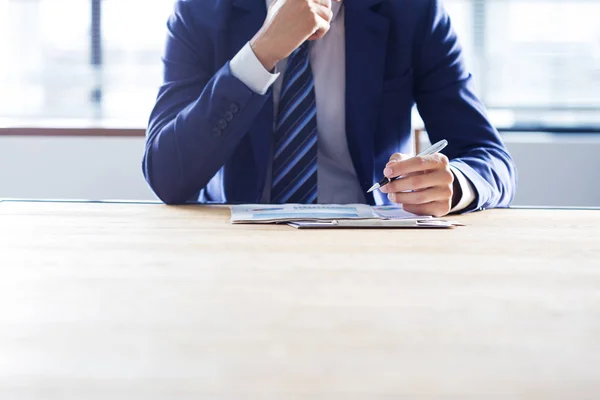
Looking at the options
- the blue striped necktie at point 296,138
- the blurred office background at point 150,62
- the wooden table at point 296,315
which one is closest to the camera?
the wooden table at point 296,315

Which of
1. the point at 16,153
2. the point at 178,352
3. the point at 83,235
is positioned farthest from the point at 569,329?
the point at 16,153

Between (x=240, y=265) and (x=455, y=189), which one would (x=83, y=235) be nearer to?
(x=240, y=265)

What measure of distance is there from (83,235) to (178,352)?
49 cm

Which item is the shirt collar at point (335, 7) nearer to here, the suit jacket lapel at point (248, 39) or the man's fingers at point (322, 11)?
the suit jacket lapel at point (248, 39)

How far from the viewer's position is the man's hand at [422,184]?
1.08 meters

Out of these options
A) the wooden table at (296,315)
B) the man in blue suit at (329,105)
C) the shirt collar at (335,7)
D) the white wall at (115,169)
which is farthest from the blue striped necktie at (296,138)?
the white wall at (115,169)

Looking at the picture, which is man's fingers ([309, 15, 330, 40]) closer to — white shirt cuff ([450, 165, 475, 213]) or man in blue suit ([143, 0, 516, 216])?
man in blue suit ([143, 0, 516, 216])

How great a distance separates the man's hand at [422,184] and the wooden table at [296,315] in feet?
0.51

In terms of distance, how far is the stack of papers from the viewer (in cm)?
99

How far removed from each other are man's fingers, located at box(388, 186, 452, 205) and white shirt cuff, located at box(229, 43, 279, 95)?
1.00 ft

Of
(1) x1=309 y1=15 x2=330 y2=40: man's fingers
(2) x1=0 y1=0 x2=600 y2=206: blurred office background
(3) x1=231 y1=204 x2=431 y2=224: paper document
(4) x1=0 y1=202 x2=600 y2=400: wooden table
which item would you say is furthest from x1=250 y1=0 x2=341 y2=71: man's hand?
(2) x1=0 y1=0 x2=600 y2=206: blurred office background

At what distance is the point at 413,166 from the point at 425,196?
50 millimetres

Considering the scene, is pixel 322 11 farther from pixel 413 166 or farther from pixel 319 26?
pixel 413 166

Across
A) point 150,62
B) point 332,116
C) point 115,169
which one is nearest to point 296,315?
point 332,116
